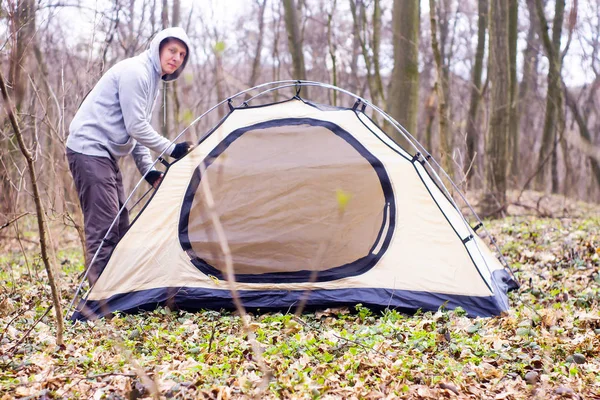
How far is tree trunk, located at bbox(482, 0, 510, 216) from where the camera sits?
9250mm

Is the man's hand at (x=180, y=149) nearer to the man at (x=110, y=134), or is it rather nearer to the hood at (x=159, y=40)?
the man at (x=110, y=134)

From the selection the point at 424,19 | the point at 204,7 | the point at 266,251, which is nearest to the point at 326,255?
the point at 266,251

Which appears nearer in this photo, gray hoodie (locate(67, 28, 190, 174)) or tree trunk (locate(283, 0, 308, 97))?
gray hoodie (locate(67, 28, 190, 174))

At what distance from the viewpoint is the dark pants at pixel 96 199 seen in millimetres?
4387

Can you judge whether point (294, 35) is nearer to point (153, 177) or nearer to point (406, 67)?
point (406, 67)

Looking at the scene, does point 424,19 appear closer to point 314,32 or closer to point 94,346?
point 314,32

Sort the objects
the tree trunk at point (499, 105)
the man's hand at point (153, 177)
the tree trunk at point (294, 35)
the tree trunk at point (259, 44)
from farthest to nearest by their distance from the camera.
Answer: the tree trunk at point (259, 44), the tree trunk at point (294, 35), the tree trunk at point (499, 105), the man's hand at point (153, 177)

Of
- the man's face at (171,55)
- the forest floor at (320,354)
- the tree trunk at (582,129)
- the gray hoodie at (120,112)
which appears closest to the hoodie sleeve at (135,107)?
the gray hoodie at (120,112)

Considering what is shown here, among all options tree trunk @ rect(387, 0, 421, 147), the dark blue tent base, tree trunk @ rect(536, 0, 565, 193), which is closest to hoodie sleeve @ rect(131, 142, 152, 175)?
the dark blue tent base

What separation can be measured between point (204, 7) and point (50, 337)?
1258cm

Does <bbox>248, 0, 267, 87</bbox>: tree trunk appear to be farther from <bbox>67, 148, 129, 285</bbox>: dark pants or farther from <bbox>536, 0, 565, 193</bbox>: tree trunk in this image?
<bbox>67, 148, 129, 285</bbox>: dark pants

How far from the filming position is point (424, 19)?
20062mm

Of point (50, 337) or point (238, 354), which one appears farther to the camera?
point (50, 337)

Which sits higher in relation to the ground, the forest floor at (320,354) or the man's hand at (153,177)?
the man's hand at (153,177)
